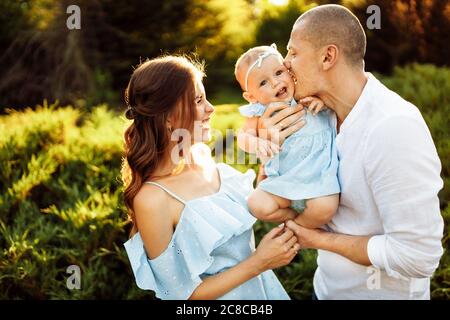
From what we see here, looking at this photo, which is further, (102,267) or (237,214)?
(102,267)

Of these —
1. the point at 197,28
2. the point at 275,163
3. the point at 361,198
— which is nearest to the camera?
the point at 361,198

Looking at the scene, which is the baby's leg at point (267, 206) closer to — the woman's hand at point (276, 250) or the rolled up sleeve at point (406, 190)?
the woman's hand at point (276, 250)

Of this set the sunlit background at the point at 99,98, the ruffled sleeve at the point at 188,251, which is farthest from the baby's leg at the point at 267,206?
the sunlit background at the point at 99,98

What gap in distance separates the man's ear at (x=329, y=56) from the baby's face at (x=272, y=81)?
7.9 inches

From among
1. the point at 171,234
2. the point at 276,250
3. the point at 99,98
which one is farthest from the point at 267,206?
the point at 99,98

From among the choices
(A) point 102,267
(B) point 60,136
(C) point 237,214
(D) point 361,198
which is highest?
(D) point 361,198

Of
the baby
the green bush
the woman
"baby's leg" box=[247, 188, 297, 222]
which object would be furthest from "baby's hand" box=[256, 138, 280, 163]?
the green bush

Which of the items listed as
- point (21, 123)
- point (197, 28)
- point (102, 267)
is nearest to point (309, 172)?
point (102, 267)

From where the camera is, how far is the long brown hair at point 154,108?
2400mm

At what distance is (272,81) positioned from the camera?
8.04 ft

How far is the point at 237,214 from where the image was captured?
8.21 ft

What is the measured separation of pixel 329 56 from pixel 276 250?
0.84 m

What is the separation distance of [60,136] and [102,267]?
1.75m
